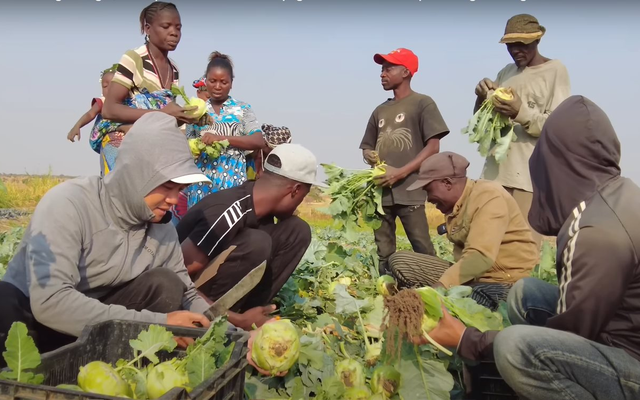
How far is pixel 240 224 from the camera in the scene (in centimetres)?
395

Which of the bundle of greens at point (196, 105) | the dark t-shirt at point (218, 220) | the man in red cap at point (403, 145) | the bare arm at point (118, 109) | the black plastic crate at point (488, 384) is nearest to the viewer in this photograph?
the black plastic crate at point (488, 384)

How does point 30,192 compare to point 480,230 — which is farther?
point 30,192

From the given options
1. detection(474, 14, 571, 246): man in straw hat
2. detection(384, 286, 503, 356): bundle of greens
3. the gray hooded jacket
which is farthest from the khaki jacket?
the gray hooded jacket

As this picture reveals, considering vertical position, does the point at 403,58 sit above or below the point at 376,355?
Result: above

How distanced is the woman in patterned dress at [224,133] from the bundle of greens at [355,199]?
36.3 inches

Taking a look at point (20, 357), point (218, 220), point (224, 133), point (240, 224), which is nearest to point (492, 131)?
point (224, 133)

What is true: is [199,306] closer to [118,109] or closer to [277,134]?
[118,109]

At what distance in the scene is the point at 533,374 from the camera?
245 cm

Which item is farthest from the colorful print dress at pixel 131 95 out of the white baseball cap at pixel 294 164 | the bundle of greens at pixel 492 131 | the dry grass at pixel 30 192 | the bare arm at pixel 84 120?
the dry grass at pixel 30 192

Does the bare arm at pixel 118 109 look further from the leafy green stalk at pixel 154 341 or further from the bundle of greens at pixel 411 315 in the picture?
the bundle of greens at pixel 411 315


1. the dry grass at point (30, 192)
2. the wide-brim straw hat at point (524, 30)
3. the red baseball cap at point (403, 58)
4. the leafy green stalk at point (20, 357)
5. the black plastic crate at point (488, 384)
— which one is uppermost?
the wide-brim straw hat at point (524, 30)

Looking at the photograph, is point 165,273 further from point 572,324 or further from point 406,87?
point 406,87

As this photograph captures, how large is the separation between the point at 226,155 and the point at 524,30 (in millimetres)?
3042

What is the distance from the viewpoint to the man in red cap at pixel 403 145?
5660 millimetres
